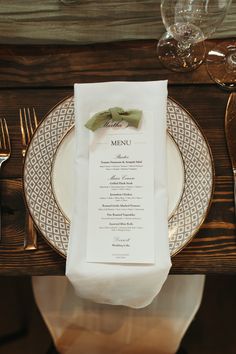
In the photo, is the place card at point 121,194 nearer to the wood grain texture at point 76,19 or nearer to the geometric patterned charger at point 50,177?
the geometric patterned charger at point 50,177

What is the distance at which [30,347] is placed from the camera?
1103 millimetres

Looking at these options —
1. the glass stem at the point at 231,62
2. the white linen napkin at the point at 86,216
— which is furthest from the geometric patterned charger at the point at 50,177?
the glass stem at the point at 231,62

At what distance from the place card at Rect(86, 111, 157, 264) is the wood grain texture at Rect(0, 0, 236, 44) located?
8.2 inches

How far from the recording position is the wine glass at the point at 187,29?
61 cm

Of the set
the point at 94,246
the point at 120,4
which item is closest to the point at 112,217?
the point at 94,246

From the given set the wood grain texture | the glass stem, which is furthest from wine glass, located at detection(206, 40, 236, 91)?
the wood grain texture

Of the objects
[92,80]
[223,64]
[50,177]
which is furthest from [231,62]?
[50,177]

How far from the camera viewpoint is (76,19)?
70cm

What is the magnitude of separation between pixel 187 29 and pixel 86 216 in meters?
0.35

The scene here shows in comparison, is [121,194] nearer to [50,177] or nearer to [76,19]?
[50,177]

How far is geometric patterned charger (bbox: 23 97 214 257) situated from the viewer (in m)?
0.57

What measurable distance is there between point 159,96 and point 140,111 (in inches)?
1.6

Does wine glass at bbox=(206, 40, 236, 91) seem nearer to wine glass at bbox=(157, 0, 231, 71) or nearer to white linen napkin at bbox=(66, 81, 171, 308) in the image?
wine glass at bbox=(157, 0, 231, 71)

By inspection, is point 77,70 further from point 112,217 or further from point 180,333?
point 180,333
